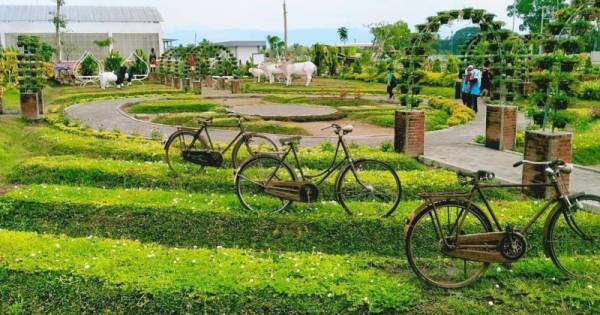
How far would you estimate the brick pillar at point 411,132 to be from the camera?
12.8 meters

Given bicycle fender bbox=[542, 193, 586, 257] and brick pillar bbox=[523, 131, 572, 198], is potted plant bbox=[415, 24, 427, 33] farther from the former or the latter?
bicycle fender bbox=[542, 193, 586, 257]

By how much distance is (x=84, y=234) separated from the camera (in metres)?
8.39

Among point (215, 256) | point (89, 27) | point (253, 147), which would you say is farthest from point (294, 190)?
point (89, 27)

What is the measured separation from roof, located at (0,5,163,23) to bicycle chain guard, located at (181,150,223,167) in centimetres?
5303

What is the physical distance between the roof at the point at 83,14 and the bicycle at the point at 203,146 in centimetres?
5257

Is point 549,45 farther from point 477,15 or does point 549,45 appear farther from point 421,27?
point 477,15

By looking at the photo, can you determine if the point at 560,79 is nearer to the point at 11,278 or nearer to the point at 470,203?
the point at 470,203

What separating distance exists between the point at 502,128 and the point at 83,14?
56127mm

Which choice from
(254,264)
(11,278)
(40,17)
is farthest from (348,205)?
(40,17)

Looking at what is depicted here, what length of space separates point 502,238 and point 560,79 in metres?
4.90

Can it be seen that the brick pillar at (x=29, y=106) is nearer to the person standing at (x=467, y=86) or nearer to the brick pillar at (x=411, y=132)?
the brick pillar at (x=411, y=132)

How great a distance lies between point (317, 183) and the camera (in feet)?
28.1

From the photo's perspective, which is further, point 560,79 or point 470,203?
point 560,79

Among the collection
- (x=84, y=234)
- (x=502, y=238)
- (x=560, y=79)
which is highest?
(x=560, y=79)
